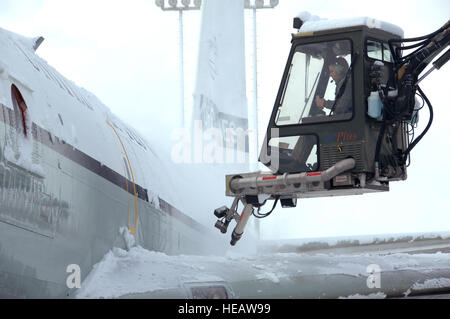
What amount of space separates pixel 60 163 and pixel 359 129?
11.6 ft

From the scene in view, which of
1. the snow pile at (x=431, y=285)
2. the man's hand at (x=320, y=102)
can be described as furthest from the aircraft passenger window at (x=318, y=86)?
the snow pile at (x=431, y=285)

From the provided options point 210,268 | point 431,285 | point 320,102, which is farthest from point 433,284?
point 210,268

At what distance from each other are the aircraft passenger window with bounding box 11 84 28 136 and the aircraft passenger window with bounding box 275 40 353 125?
3412mm

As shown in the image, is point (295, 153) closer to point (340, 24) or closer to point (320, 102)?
point (320, 102)

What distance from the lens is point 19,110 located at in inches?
258

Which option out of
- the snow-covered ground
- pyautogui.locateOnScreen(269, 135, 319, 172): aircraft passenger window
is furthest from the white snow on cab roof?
the snow-covered ground

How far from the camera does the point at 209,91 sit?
58.6 ft

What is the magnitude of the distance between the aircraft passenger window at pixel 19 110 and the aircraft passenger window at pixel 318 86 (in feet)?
11.2

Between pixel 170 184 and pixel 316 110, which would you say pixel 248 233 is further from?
pixel 316 110

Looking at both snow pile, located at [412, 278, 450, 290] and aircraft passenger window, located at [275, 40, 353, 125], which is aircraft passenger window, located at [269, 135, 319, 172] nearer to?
aircraft passenger window, located at [275, 40, 353, 125]

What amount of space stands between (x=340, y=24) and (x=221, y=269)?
11.2 feet

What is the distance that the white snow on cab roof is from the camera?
27.7 ft

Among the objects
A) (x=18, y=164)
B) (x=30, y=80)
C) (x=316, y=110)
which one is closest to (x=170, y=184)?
(x=316, y=110)

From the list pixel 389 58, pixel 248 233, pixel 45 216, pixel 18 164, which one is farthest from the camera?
pixel 248 233
